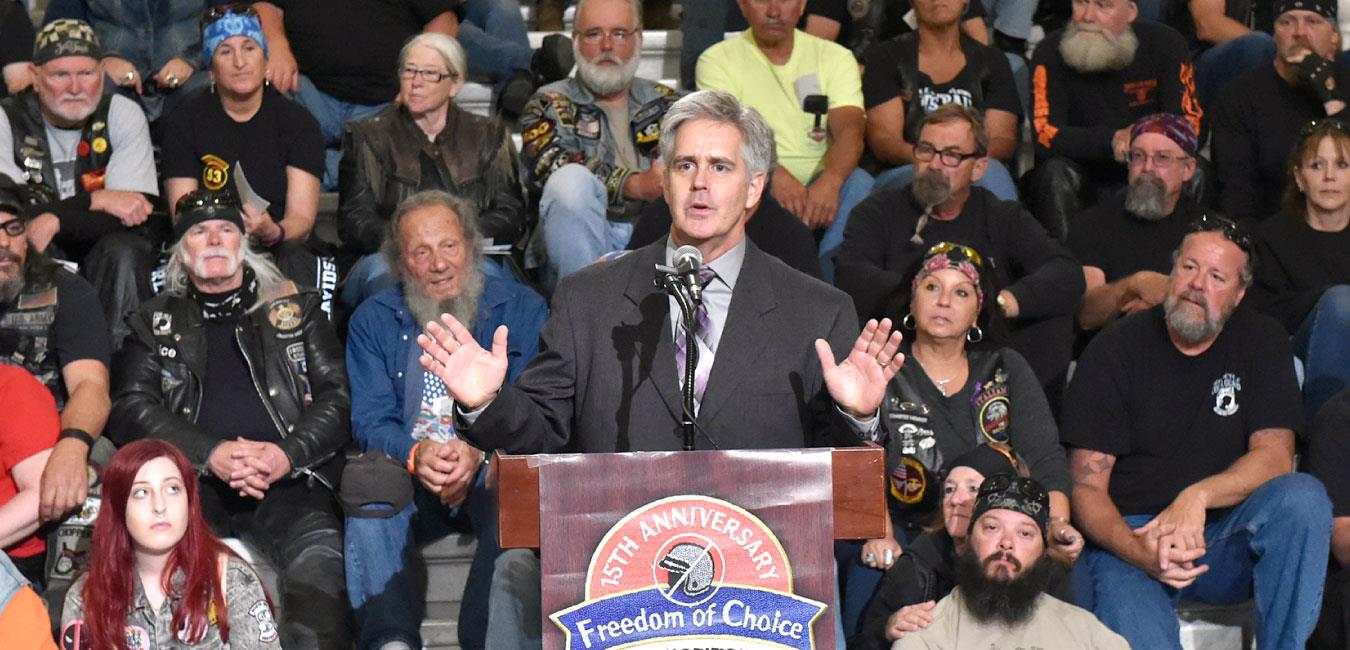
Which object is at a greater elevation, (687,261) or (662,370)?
(687,261)

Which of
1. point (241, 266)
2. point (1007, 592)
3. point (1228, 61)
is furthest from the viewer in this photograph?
point (1228, 61)

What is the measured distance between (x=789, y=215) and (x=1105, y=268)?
1.19 m

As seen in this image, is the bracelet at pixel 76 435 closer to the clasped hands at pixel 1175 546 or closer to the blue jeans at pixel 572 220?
the blue jeans at pixel 572 220

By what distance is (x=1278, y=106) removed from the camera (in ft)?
21.1

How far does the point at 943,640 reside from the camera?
4098 mm

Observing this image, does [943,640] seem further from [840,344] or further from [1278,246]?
[1278,246]

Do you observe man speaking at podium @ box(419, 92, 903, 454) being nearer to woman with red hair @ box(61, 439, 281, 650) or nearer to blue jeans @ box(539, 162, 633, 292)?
woman with red hair @ box(61, 439, 281, 650)

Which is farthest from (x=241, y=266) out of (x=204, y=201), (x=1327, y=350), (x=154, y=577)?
(x=1327, y=350)

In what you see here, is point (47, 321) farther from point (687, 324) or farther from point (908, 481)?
point (687, 324)

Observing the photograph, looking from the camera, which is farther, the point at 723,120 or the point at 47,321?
the point at 47,321

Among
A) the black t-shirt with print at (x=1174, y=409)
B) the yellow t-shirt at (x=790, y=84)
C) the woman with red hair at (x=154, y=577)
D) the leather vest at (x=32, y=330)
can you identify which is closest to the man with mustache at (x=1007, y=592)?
the black t-shirt with print at (x=1174, y=409)

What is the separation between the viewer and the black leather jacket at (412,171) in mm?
5809

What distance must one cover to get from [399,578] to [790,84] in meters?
2.59

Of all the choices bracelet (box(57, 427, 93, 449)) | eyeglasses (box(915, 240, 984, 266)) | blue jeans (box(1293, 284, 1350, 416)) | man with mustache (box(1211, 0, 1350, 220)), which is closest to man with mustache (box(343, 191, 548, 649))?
bracelet (box(57, 427, 93, 449))
